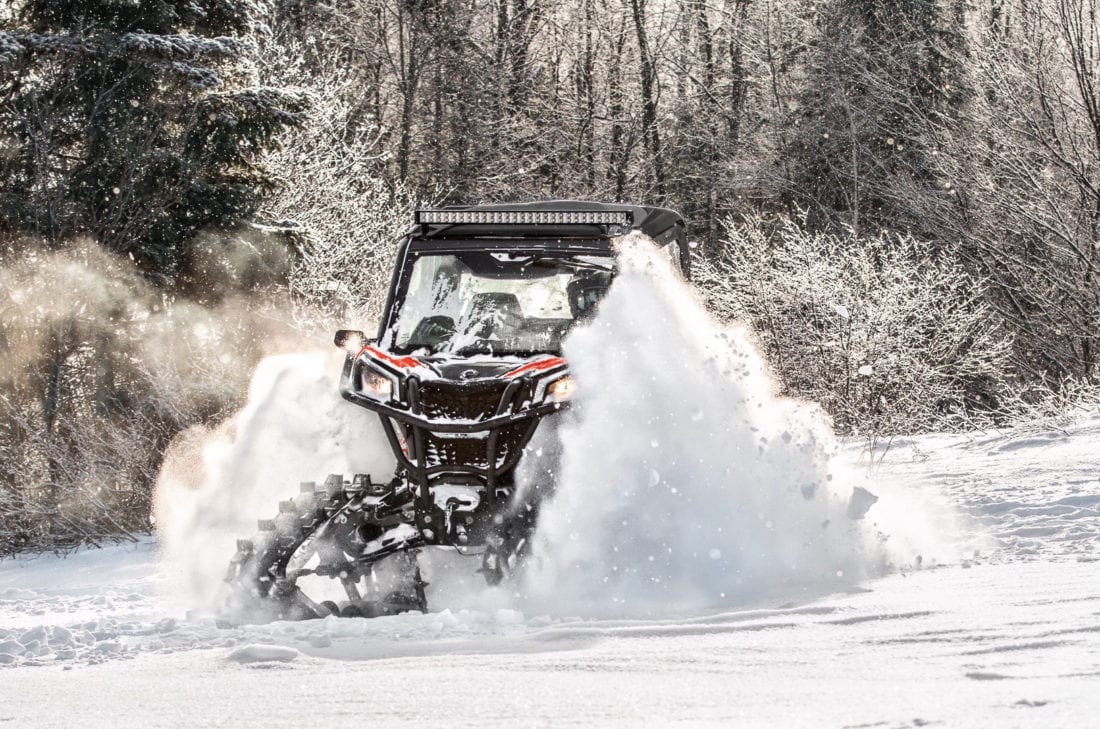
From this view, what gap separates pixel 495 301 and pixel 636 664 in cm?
318

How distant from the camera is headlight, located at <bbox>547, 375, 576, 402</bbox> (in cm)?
686

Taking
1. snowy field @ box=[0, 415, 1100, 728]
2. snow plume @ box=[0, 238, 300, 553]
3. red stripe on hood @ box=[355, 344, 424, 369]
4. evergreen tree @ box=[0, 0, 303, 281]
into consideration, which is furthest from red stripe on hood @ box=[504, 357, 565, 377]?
evergreen tree @ box=[0, 0, 303, 281]

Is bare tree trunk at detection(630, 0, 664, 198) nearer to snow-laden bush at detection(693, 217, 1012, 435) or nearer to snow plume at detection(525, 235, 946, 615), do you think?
snow-laden bush at detection(693, 217, 1012, 435)

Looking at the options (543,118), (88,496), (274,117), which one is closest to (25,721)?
(88,496)

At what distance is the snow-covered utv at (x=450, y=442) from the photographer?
6.80 metres

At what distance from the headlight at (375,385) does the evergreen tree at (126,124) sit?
399 inches

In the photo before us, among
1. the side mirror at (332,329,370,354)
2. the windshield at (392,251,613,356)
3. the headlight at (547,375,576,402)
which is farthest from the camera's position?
the side mirror at (332,329,370,354)

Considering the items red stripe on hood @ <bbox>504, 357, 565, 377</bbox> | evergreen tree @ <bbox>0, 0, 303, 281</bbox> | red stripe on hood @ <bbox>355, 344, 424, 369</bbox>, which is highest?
evergreen tree @ <bbox>0, 0, 303, 281</bbox>

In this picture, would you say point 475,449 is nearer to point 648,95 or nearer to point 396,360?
point 396,360

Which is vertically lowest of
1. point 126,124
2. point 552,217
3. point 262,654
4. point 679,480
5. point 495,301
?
point 262,654

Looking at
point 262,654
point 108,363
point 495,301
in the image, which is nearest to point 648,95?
point 108,363

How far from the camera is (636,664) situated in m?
5.05

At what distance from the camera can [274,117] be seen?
666 inches

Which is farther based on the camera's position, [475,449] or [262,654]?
[475,449]
